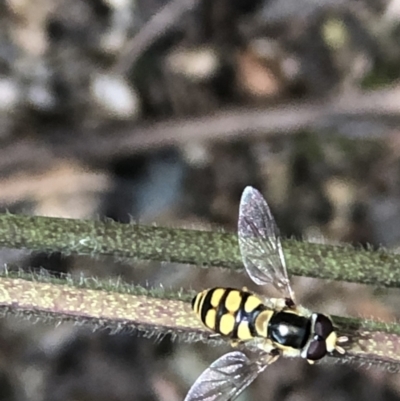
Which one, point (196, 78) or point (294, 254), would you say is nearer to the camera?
point (294, 254)

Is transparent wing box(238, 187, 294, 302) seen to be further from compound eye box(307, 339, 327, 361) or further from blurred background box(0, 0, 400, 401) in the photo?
blurred background box(0, 0, 400, 401)

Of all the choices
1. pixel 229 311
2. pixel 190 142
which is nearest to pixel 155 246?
pixel 229 311

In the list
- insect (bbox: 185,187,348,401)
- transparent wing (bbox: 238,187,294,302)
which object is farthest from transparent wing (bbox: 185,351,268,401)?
transparent wing (bbox: 238,187,294,302)

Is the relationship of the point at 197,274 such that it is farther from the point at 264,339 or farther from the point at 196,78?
the point at 264,339

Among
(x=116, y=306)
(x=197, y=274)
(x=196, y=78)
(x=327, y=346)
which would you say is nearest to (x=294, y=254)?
(x=327, y=346)

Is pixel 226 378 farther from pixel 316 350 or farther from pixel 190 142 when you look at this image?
pixel 190 142
